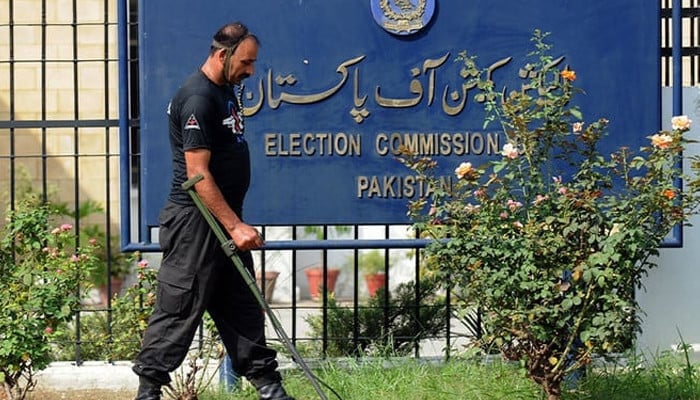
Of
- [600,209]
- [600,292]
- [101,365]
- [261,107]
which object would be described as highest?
[261,107]

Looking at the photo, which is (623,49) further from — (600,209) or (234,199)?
(234,199)

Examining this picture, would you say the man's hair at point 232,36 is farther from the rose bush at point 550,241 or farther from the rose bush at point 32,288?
the rose bush at point 32,288

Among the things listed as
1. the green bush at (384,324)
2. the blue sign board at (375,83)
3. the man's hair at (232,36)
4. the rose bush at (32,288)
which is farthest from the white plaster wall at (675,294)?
the rose bush at (32,288)

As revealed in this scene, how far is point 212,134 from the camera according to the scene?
563 cm

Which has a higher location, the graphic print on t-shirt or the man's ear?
the man's ear

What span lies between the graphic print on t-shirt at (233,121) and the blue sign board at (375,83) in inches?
37.7

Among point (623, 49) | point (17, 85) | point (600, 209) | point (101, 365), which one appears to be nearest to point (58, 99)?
point (17, 85)

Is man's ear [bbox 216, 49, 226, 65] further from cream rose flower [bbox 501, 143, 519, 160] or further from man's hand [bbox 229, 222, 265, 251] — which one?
cream rose flower [bbox 501, 143, 519, 160]

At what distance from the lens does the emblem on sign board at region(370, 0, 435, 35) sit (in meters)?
6.75

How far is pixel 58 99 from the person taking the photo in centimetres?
1392

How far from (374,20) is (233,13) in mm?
736

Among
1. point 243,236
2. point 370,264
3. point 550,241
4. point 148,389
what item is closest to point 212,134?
point 243,236

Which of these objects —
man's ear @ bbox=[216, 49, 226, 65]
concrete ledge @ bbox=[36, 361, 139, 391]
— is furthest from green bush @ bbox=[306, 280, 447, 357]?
man's ear @ bbox=[216, 49, 226, 65]

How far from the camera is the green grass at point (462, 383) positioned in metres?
6.41
